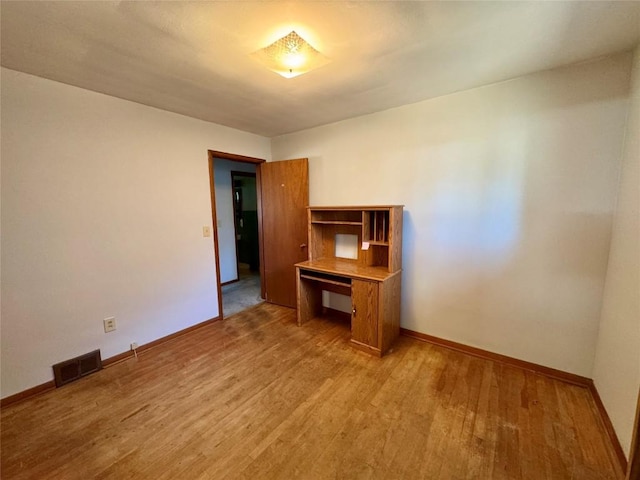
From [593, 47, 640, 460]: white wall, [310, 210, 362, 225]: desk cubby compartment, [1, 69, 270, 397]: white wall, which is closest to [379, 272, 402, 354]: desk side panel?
[310, 210, 362, 225]: desk cubby compartment

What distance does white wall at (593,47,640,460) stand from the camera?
55.4 inches

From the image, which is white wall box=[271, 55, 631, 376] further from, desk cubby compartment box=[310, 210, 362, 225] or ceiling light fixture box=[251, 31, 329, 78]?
ceiling light fixture box=[251, 31, 329, 78]

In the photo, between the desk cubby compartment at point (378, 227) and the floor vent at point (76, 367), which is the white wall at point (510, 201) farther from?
the floor vent at point (76, 367)

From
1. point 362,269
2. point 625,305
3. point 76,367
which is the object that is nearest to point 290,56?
point 362,269

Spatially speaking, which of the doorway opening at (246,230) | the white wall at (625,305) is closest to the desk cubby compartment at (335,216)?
the white wall at (625,305)

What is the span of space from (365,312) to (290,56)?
2107mm

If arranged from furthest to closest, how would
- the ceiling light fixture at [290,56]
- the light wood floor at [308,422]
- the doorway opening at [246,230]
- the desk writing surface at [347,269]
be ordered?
the doorway opening at [246,230] → the desk writing surface at [347,269] → the ceiling light fixture at [290,56] → the light wood floor at [308,422]

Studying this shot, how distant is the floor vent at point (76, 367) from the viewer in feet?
6.72

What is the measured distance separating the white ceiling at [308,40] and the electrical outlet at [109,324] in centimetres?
194

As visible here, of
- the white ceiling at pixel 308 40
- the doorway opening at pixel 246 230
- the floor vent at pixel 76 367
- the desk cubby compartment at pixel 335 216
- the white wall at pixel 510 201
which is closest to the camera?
the white ceiling at pixel 308 40

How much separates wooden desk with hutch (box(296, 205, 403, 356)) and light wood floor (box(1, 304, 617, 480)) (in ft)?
1.00

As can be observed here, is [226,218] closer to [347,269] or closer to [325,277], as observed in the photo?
[325,277]

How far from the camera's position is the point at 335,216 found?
124 inches

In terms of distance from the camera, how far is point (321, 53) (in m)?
1.66
